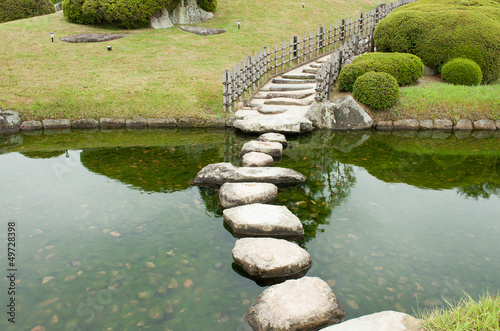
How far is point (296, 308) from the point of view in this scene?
13.1 feet

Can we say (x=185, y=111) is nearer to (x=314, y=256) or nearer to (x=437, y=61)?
(x=314, y=256)

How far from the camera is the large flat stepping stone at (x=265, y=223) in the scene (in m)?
5.71

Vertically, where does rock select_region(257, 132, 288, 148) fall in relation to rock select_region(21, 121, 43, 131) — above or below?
above

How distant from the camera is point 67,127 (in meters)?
12.0

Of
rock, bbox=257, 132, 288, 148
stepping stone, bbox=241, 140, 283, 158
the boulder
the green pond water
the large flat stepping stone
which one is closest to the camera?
the green pond water

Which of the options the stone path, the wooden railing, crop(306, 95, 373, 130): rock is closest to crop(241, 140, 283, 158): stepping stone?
the stone path

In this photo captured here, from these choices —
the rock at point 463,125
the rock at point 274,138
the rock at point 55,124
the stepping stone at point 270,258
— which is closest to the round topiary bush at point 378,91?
the rock at point 463,125

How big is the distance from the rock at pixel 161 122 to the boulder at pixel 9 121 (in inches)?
161

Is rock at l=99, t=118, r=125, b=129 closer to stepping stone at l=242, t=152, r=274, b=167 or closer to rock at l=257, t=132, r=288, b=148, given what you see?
rock at l=257, t=132, r=288, b=148

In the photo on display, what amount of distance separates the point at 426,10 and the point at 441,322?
16.2m

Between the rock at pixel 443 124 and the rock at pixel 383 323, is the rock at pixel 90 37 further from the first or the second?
the rock at pixel 383 323

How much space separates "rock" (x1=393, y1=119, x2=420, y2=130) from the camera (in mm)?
11891

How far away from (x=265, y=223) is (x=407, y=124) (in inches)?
322

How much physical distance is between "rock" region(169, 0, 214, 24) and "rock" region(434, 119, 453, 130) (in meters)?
15.7
